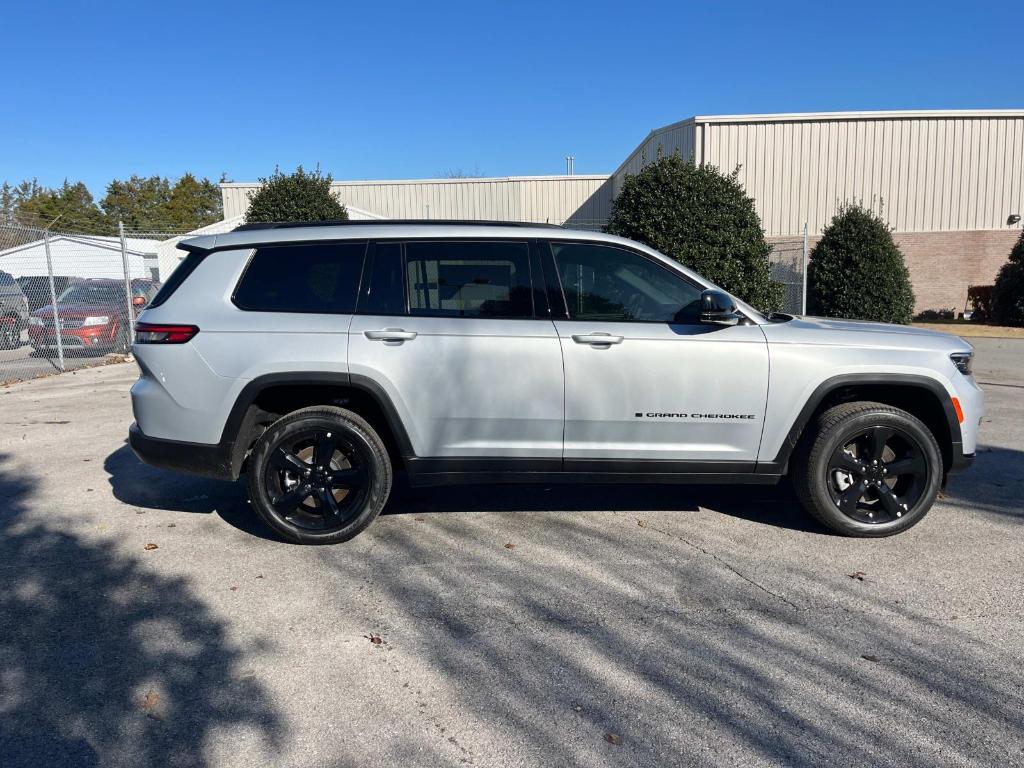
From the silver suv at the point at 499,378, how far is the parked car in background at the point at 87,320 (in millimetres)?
11081

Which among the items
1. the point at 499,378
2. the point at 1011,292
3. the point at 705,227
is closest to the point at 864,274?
the point at 1011,292

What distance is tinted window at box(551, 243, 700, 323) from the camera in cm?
463

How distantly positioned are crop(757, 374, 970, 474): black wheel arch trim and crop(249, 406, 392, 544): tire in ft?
7.75

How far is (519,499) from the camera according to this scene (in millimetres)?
5641

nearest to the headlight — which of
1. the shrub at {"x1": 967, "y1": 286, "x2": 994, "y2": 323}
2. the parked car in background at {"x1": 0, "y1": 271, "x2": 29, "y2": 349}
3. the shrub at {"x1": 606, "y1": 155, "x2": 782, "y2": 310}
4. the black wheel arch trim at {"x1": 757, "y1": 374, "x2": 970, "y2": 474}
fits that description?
the black wheel arch trim at {"x1": 757, "y1": 374, "x2": 970, "y2": 474}

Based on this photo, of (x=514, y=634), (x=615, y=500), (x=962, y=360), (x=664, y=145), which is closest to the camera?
(x=514, y=634)

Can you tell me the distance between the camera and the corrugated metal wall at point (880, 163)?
2361 centimetres

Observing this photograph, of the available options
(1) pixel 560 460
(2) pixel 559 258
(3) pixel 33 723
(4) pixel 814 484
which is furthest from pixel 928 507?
(3) pixel 33 723

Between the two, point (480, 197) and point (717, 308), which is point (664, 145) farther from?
point (717, 308)

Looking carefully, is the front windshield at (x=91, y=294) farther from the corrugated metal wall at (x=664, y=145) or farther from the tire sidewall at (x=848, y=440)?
the tire sidewall at (x=848, y=440)

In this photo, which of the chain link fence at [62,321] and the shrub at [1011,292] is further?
the shrub at [1011,292]

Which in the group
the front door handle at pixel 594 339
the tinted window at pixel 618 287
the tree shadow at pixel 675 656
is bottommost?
the tree shadow at pixel 675 656

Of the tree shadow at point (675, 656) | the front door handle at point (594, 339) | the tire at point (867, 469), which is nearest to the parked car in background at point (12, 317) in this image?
the tree shadow at point (675, 656)

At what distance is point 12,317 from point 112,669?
47.3 ft
